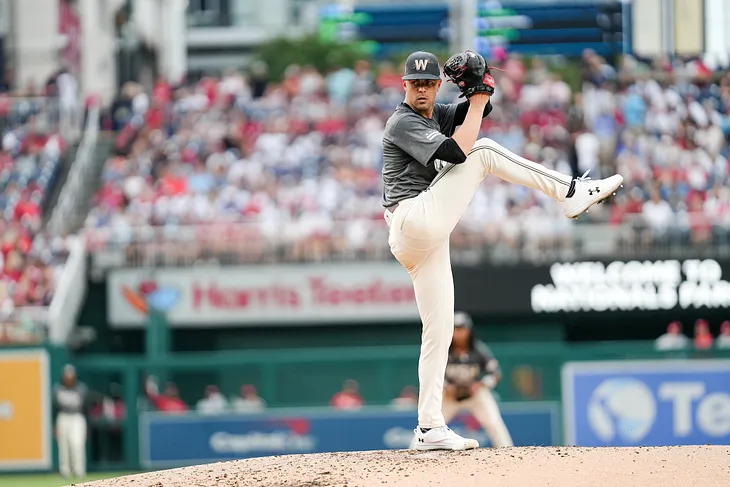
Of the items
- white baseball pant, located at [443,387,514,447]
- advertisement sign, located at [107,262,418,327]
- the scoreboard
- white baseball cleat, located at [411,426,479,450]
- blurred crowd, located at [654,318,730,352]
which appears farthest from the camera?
the scoreboard

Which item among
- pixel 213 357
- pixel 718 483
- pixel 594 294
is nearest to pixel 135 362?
pixel 213 357

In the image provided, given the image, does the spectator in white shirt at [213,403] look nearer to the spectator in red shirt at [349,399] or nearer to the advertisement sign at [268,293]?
the spectator in red shirt at [349,399]

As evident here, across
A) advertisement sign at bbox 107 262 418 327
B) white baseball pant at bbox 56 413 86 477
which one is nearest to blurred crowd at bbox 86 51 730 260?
advertisement sign at bbox 107 262 418 327

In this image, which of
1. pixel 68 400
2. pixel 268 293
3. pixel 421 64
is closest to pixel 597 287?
pixel 268 293

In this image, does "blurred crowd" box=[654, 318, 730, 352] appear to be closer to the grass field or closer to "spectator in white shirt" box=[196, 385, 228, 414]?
"spectator in white shirt" box=[196, 385, 228, 414]

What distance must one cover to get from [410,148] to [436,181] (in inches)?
10.0

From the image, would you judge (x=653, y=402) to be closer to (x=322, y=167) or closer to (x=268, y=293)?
(x=268, y=293)

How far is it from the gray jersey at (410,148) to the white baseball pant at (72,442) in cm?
1066

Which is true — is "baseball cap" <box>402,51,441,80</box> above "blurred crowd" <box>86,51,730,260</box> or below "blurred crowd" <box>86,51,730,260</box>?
above

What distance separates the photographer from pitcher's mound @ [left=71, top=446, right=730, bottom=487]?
6582 mm

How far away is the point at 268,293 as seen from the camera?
63.2ft

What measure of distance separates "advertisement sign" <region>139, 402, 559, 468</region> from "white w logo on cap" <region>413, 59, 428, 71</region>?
34.1ft

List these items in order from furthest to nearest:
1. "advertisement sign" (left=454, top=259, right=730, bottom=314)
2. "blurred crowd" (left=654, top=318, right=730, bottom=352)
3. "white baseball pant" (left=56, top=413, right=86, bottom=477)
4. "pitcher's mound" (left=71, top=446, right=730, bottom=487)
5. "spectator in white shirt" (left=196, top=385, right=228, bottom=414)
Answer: "advertisement sign" (left=454, top=259, right=730, bottom=314) < "spectator in white shirt" (left=196, top=385, right=228, bottom=414) < "blurred crowd" (left=654, top=318, right=730, bottom=352) < "white baseball pant" (left=56, top=413, right=86, bottom=477) < "pitcher's mound" (left=71, top=446, right=730, bottom=487)

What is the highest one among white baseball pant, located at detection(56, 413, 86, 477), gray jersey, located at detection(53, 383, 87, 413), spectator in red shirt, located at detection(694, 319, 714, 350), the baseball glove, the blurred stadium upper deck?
A: the baseball glove
